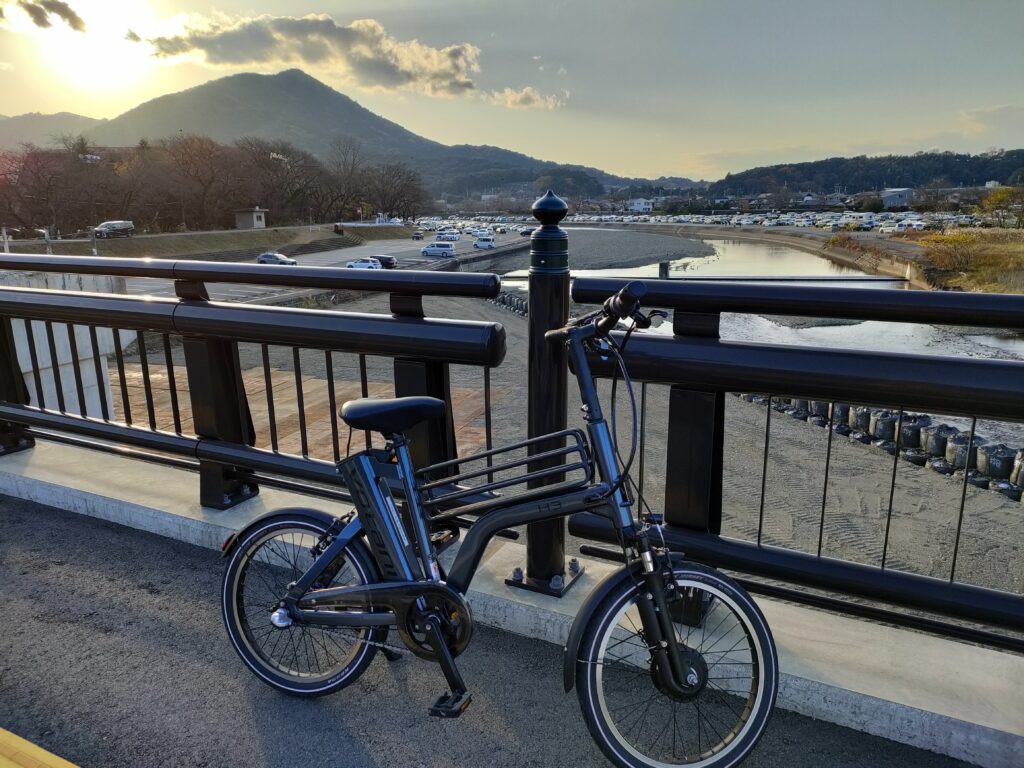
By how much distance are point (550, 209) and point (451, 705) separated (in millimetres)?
1753

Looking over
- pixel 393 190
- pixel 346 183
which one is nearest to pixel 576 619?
pixel 346 183

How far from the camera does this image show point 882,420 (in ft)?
69.1

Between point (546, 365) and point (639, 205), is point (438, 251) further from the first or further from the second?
point (639, 205)

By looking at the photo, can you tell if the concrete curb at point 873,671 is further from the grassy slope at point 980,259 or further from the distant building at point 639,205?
the distant building at point 639,205

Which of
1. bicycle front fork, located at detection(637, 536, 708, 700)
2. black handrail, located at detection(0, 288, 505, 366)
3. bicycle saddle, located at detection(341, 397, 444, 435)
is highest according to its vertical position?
black handrail, located at detection(0, 288, 505, 366)

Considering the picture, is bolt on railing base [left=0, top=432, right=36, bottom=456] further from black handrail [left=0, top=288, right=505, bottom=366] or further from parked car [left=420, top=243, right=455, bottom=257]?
parked car [left=420, top=243, right=455, bottom=257]

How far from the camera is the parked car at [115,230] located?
5722cm

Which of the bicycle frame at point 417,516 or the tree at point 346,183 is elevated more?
the tree at point 346,183

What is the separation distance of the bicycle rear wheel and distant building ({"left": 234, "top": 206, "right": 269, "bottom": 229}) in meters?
82.0

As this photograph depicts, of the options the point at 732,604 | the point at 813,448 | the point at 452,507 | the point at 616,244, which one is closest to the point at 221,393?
the point at 452,507

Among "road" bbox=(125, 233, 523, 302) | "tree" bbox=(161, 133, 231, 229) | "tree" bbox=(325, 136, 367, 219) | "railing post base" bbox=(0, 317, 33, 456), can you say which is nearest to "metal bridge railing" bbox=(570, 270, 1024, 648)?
"railing post base" bbox=(0, 317, 33, 456)

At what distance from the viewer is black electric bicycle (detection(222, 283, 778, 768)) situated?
6.87 feet

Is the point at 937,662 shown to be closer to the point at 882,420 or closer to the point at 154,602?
the point at 154,602

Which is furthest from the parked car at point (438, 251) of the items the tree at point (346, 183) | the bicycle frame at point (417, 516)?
the bicycle frame at point (417, 516)
